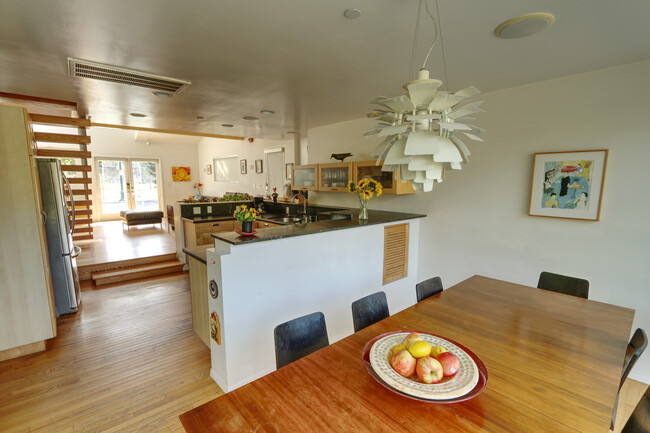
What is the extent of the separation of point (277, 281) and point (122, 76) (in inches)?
83.9

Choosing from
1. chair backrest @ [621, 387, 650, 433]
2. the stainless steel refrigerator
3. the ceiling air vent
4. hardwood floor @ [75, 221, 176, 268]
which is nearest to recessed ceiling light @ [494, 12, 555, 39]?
chair backrest @ [621, 387, 650, 433]

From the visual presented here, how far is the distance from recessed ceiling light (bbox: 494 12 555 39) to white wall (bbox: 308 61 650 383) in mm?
1147

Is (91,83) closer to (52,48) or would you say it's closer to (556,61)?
(52,48)

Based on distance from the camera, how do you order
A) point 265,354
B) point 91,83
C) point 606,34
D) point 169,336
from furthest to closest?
point 169,336
point 91,83
point 265,354
point 606,34

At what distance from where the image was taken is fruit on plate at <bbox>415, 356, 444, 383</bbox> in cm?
105

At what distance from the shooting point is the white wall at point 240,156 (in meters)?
7.27

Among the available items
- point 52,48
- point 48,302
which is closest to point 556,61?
point 52,48

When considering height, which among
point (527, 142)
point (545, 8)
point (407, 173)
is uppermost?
point (545, 8)

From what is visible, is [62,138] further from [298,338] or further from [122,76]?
[298,338]

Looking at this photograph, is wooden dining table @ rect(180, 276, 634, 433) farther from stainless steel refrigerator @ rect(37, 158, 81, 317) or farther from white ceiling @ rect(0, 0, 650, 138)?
stainless steel refrigerator @ rect(37, 158, 81, 317)

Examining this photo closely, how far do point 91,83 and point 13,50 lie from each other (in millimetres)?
667

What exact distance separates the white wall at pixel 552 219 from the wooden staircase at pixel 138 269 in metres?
4.07

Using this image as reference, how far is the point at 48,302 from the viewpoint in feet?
8.53

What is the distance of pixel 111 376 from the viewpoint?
229 centimetres
